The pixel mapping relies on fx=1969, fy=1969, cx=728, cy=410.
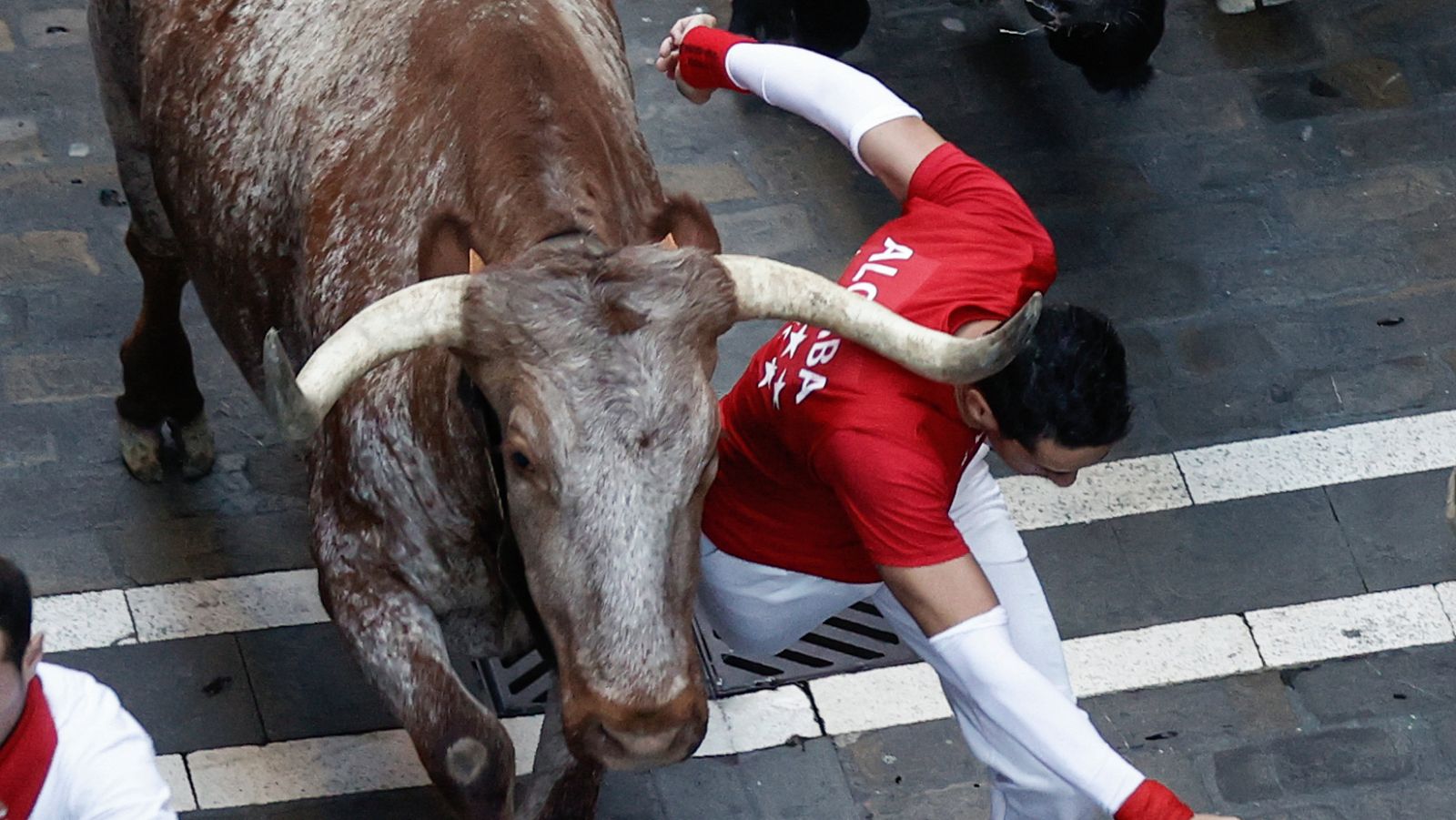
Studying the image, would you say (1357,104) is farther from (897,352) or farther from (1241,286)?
(897,352)

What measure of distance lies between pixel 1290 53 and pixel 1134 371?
6.70 ft

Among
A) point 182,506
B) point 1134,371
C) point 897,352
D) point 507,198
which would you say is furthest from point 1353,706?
point 182,506

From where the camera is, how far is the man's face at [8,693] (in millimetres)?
3480

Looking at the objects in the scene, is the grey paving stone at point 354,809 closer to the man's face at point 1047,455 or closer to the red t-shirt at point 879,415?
the red t-shirt at point 879,415

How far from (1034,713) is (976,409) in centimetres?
68

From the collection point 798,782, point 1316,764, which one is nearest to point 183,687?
point 798,782

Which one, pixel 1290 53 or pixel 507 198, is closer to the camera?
pixel 507 198

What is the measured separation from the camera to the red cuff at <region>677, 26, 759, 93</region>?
518 centimetres

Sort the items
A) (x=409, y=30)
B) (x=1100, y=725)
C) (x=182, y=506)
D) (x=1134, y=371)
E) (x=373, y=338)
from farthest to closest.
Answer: (x=1134, y=371) < (x=182, y=506) < (x=1100, y=725) < (x=409, y=30) < (x=373, y=338)

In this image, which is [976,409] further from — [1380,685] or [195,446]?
[195,446]

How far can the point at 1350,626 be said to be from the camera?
6.10m

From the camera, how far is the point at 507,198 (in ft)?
13.6

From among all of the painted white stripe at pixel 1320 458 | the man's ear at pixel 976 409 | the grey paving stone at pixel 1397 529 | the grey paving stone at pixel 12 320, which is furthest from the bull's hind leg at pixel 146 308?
the grey paving stone at pixel 1397 529

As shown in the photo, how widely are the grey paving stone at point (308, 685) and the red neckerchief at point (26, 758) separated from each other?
6.67 ft
